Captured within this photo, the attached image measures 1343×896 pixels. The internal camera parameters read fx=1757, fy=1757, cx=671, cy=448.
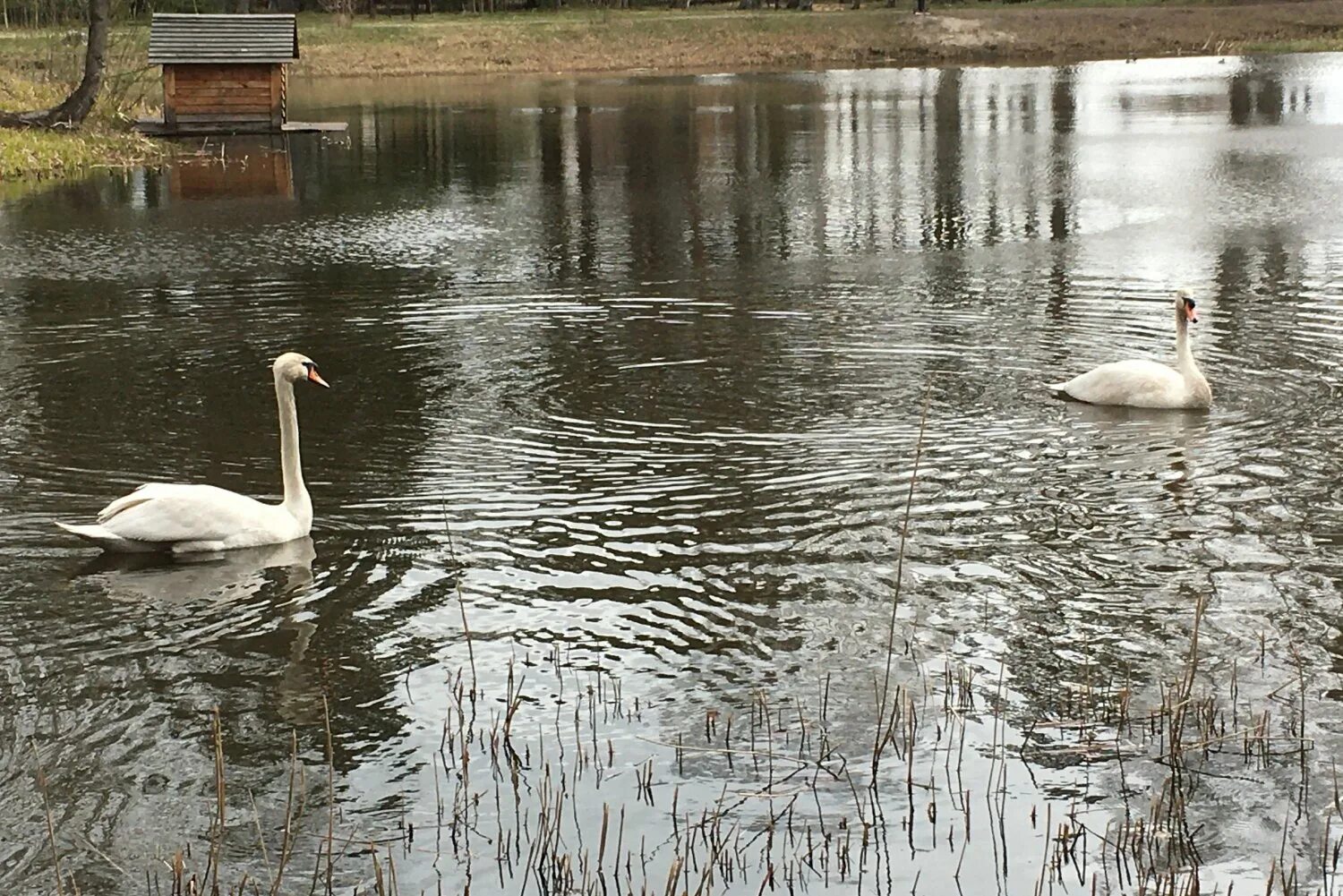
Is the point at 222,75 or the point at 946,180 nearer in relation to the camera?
the point at 946,180

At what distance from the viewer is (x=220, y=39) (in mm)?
Result: 40750

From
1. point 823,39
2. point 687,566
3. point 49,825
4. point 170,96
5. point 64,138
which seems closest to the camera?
point 49,825

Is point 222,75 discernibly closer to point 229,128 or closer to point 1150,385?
point 229,128

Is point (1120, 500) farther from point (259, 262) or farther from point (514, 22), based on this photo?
point (514, 22)

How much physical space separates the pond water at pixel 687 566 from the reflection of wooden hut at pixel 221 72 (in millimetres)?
18762

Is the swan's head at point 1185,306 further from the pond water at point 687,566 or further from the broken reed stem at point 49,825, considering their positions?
the broken reed stem at point 49,825

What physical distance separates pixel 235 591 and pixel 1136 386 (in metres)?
6.75

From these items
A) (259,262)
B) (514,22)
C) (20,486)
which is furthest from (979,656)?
(514,22)

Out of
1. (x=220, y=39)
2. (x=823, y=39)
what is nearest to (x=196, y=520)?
(x=220, y=39)

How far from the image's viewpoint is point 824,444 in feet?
39.2

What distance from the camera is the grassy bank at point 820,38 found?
2537 inches

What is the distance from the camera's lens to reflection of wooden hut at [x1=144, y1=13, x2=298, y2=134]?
4009cm

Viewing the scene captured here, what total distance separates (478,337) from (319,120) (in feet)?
97.8

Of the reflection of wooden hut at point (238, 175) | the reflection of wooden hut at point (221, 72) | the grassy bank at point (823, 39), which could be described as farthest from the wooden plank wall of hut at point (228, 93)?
the grassy bank at point (823, 39)
